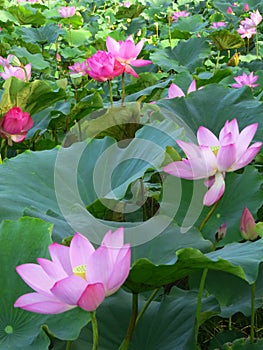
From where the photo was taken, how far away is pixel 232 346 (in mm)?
838

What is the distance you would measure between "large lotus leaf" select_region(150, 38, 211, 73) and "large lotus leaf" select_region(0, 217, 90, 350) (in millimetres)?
1798

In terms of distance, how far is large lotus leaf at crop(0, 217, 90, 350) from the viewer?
71 cm

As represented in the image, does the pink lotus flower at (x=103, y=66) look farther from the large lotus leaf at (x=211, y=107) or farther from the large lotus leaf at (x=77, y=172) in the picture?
the large lotus leaf at (x=77, y=172)

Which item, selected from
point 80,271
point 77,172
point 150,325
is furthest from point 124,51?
point 80,271

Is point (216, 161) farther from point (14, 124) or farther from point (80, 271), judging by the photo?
point (14, 124)

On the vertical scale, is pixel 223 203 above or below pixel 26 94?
above

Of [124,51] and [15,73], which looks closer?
[124,51]

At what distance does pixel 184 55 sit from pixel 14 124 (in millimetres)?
1514

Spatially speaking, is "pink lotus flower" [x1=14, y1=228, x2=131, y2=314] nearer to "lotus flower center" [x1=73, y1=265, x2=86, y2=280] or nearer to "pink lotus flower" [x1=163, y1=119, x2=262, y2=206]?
"lotus flower center" [x1=73, y1=265, x2=86, y2=280]

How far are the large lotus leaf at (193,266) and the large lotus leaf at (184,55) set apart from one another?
1814 millimetres

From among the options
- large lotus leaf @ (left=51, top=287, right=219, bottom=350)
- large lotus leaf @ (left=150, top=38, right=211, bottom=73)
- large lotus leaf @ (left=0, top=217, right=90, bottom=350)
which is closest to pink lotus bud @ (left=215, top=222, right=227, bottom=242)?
large lotus leaf @ (left=51, top=287, right=219, bottom=350)

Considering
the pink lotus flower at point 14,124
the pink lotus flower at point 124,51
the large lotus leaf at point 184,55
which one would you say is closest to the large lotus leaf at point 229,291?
the pink lotus flower at point 14,124

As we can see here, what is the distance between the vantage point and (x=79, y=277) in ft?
1.95

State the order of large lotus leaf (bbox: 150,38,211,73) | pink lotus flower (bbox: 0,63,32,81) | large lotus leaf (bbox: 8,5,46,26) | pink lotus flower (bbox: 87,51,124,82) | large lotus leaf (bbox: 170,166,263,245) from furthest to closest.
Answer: large lotus leaf (bbox: 8,5,46,26), large lotus leaf (bbox: 150,38,211,73), pink lotus flower (bbox: 0,63,32,81), pink lotus flower (bbox: 87,51,124,82), large lotus leaf (bbox: 170,166,263,245)
